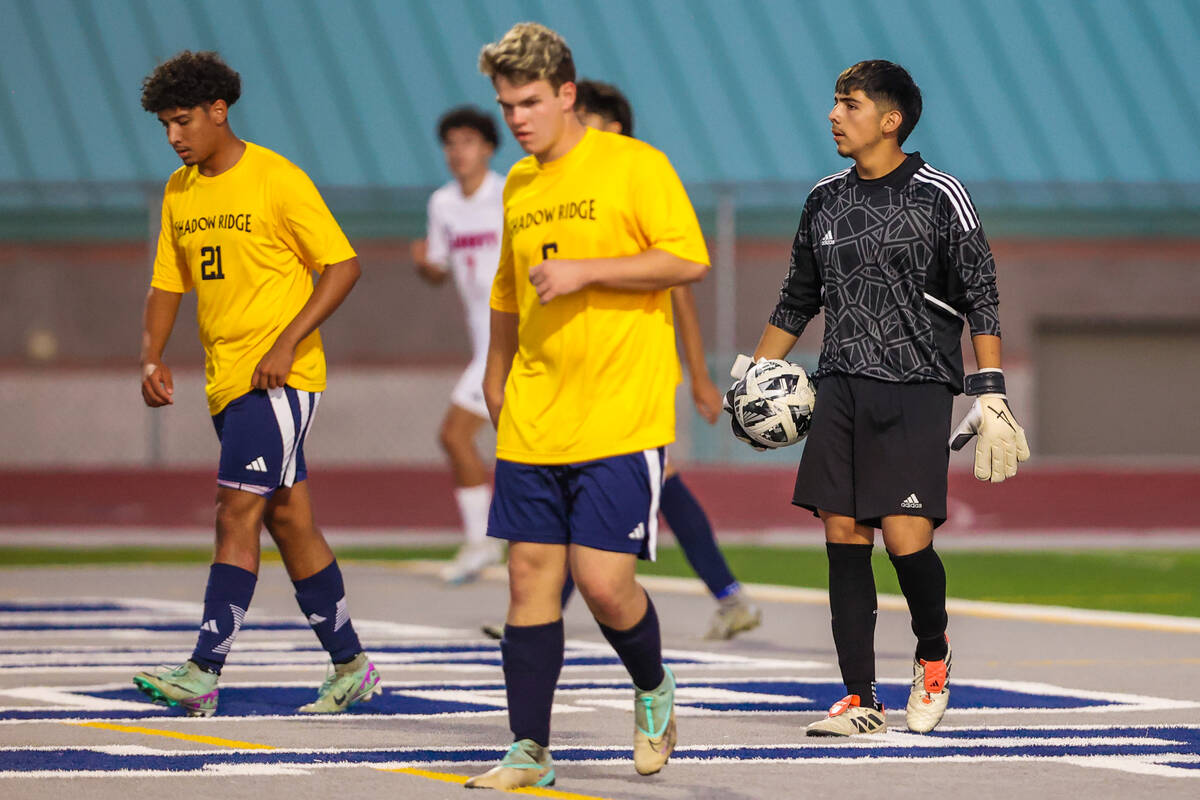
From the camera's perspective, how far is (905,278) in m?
7.36

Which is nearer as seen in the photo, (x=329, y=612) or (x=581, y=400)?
(x=581, y=400)

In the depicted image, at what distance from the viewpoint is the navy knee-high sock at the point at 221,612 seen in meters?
7.79

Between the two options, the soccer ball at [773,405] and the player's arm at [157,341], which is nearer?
the soccer ball at [773,405]

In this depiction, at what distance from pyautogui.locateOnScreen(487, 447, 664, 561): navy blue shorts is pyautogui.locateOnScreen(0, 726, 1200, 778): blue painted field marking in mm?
817

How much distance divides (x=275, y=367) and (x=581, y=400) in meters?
1.80

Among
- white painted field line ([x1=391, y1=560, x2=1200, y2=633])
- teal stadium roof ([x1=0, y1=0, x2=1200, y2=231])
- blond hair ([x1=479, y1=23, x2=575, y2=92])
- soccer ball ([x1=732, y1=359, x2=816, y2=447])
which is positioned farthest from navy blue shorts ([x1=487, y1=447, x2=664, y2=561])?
teal stadium roof ([x1=0, y1=0, x2=1200, y2=231])

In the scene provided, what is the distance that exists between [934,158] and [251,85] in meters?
8.57

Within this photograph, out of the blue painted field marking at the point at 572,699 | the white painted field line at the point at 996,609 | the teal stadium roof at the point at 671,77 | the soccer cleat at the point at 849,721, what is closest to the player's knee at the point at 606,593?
the soccer cleat at the point at 849,721

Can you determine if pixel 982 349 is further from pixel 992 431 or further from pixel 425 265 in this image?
pixel 425 265

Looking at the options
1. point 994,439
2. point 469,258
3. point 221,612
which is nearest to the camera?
point 994,439

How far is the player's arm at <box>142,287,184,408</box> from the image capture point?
8148mm

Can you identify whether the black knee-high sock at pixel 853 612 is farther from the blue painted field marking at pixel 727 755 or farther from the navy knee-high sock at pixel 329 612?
the navy knee-high sock at pixel 329 612

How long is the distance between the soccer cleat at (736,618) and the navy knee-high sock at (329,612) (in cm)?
255

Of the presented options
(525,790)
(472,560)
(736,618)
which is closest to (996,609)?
(736,618)
